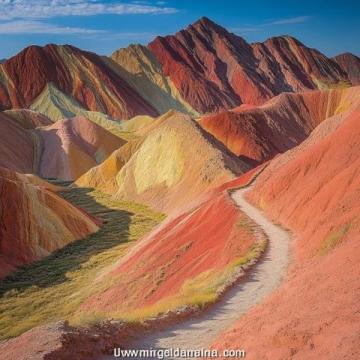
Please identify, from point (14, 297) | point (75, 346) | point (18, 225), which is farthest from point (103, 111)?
point (75, 346)

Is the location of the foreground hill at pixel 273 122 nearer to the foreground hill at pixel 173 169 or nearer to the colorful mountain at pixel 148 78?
the foreground hill at pixel 173 169

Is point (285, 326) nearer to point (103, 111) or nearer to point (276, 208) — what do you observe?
point (276, 208)

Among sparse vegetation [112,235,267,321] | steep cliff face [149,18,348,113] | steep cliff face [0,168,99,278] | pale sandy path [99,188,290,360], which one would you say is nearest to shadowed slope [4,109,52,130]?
steep cliff face [149,18,348,113]

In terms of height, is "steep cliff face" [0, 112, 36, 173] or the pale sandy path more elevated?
"steep cliff face" [0, 112, 36, 173]

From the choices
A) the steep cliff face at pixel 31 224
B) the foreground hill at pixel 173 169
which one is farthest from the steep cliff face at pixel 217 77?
the steep cliff face at pixel 31 224

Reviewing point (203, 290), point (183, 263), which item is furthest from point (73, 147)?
point (203, 290)

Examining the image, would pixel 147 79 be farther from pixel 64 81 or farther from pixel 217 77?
pixel 64 81

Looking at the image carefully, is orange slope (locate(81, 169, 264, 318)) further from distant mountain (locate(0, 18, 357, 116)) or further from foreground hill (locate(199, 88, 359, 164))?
distant mountain (locate(0, 18, 357, 116))
